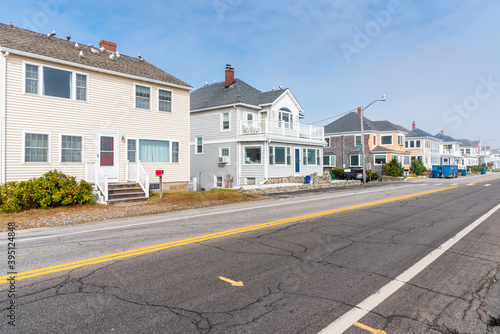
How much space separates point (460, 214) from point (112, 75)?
17.9 meters

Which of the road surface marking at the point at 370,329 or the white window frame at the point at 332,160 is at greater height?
the white window frame at the point at 332,160

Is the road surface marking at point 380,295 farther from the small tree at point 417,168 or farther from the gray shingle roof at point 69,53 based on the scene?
the small tree at point 417,168

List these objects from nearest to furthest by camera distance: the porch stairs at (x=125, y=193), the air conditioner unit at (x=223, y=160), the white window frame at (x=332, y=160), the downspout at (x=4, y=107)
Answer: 1. the downspout at (x=4, y=107)
2. the porch stairs at (x=125, y=193)
3. the air conditioner unit at (x=223, y=160)
4. the white window frame at (x=332, y=160)

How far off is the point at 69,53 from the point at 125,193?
814 cm

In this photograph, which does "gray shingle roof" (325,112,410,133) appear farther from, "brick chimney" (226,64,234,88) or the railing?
the railing

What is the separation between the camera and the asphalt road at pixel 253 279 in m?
3.65

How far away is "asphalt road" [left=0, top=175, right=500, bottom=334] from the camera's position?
3650 mm

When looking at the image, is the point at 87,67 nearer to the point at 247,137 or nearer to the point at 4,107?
the point at 4,107

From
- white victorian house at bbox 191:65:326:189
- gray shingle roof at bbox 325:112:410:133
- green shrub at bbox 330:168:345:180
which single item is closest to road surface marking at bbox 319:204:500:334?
white victorian house at bbox 191:65:326:189

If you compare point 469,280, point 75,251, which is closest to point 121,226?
point 75,251

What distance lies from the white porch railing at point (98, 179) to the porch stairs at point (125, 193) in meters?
0.34

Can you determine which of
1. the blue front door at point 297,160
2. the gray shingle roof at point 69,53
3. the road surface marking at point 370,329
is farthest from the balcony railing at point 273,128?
the road surface marking at point 370,329

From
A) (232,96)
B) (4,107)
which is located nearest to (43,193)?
(4,107)

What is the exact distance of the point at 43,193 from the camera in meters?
12.7
